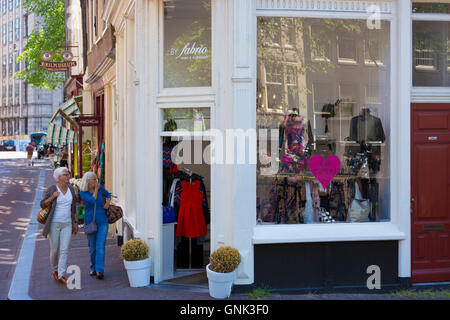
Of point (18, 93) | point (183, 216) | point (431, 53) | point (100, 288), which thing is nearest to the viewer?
point (100, 288)

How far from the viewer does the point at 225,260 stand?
22.4ft

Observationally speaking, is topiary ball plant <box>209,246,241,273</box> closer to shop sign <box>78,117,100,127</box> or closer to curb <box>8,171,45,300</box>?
curb <box>8,171,45,300</box>

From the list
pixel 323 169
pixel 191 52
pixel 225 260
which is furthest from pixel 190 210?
pixel 191 52

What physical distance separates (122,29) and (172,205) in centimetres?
425

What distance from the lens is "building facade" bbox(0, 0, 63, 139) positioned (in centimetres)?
7494

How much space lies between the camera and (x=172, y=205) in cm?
829

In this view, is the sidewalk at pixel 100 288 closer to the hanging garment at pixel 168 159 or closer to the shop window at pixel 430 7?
the hanging garment at pixel 168 159

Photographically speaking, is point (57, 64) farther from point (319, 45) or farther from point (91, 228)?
point (319, 45)

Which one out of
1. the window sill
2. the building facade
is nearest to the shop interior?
the window sill

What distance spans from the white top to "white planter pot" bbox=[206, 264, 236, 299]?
2.50 metres

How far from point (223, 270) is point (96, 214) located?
261cm

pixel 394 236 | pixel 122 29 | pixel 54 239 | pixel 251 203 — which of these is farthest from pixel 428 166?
pixel 122 29

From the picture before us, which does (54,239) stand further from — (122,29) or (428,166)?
(428,166)

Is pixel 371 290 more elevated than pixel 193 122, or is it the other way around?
pixel 193 122
